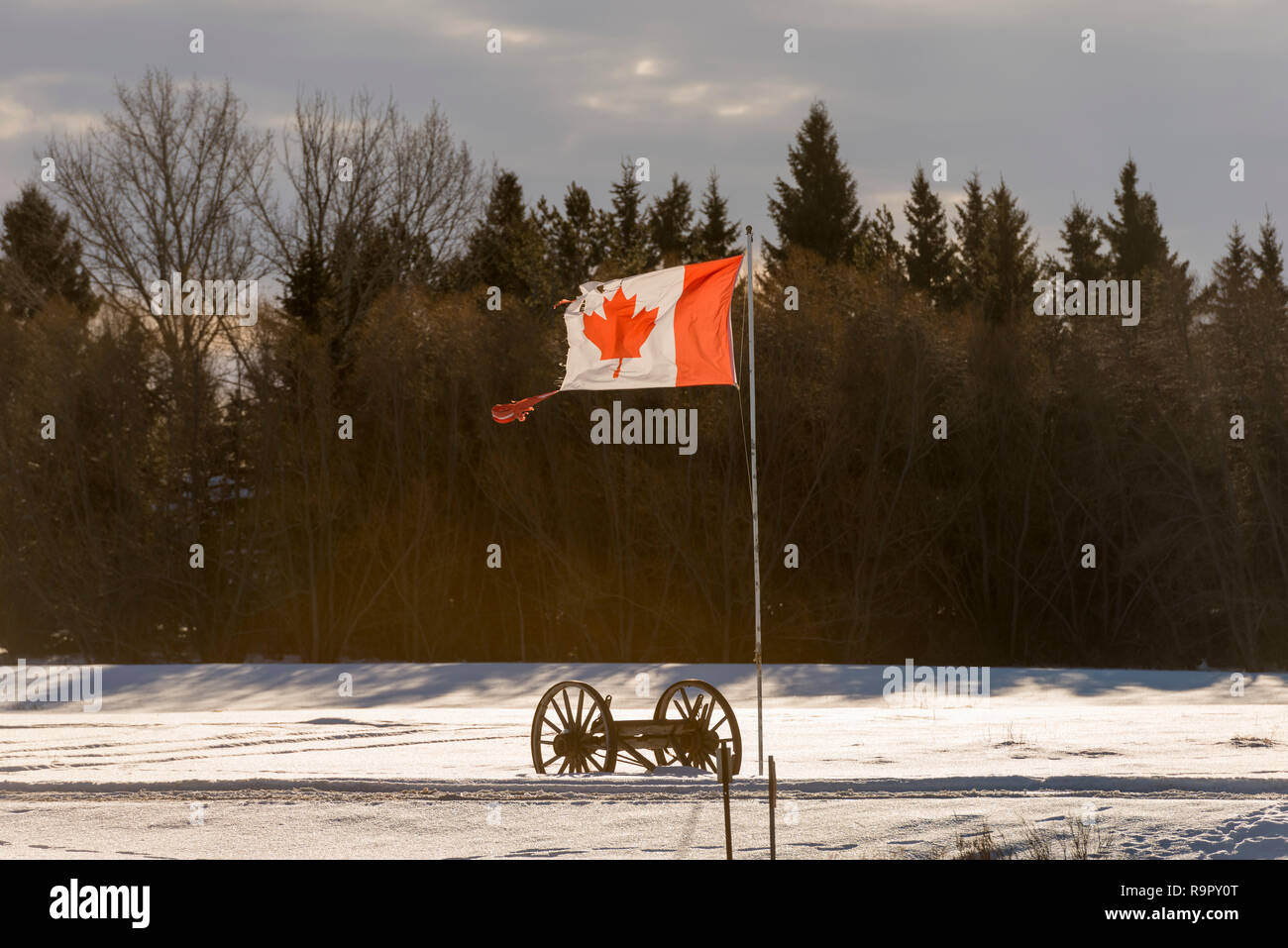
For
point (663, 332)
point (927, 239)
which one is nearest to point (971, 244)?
point (927, 239)

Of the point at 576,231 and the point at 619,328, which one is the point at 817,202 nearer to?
the point at 576,231

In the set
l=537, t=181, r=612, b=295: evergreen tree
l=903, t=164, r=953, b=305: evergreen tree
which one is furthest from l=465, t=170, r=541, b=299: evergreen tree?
l=903, t=164, r=953, b=305: evergreen tree

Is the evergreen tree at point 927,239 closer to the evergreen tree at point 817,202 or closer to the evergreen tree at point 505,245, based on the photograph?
the evergreen tree at point 817,202

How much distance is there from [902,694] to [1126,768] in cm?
1116

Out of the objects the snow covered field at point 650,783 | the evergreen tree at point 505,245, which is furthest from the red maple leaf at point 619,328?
the evergreen tree at point 505,245

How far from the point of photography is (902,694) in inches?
1011

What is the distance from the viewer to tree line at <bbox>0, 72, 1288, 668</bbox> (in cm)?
3494

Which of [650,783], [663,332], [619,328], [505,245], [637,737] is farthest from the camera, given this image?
[505,245]

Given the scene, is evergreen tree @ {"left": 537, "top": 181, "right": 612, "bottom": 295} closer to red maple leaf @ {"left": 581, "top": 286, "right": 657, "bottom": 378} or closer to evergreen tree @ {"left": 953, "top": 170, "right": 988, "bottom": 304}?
evergreen tree @ {"left": 953, "top": 170, "right": 988, "bottom": 304}

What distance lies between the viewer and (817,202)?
Result: 61.0 metres

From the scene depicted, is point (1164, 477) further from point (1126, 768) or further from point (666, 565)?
point (1126, 768)


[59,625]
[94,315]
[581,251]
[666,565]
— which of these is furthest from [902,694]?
[581,251]

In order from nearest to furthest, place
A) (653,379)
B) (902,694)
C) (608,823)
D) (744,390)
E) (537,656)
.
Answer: (608,823), (653,379), (902,694), (744,390), (537,656)

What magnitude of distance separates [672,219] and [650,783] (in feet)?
160
